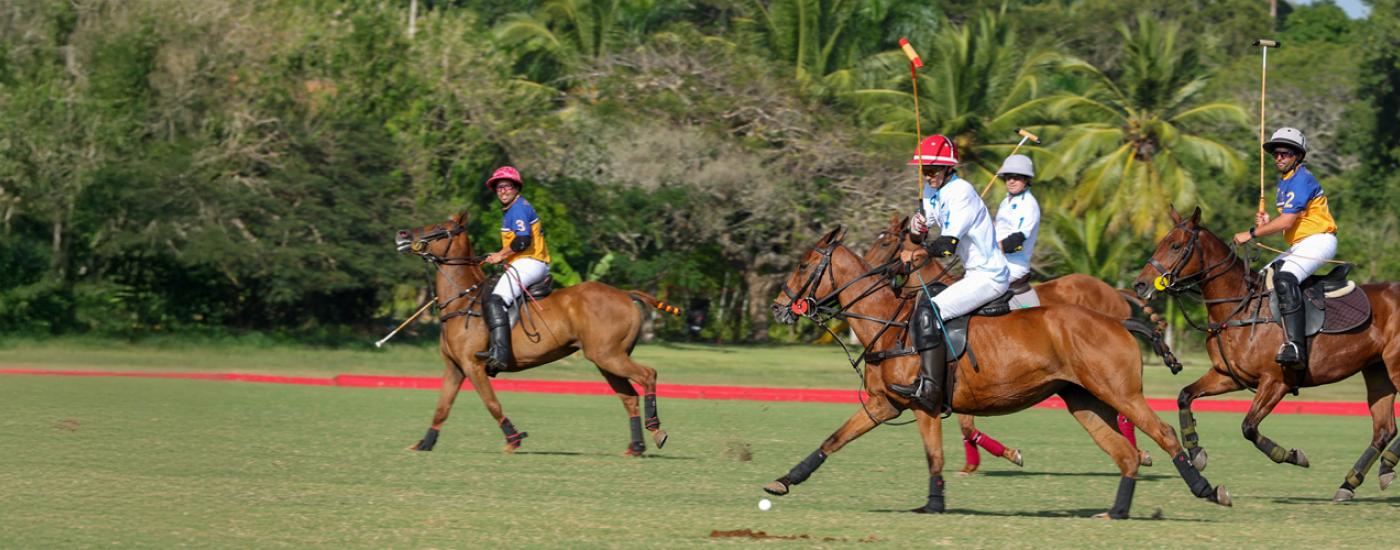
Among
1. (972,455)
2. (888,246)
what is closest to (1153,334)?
(888,246)

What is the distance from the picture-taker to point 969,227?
876 cm

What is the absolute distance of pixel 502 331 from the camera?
39.5 feet

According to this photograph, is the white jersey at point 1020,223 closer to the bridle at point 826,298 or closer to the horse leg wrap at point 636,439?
the bridle at point 826,298

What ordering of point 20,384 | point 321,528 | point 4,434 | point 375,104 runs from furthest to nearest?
1. point 375,104
2. point 20,384
3. point 4,434
4. point 321,528

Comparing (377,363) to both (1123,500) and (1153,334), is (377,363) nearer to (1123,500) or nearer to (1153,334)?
(1153,334)

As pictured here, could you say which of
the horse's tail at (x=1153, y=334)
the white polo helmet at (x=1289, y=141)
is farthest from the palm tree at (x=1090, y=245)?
the horse's tail at (x=1153, y=334)

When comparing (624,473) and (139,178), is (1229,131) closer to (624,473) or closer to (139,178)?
(139,178)

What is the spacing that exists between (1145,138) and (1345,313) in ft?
80.0

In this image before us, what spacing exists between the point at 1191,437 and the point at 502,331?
484 centimetres

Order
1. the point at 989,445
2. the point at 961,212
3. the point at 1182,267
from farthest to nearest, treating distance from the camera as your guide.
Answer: the point at 989,445 < the point at 1182,267 < the point at 961,212

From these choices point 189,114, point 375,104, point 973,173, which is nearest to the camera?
point 189,114

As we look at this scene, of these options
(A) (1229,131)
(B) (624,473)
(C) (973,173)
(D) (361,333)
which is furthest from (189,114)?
(A) (1229,131)

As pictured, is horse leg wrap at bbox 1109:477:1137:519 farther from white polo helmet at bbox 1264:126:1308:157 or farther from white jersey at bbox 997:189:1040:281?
white polo helmet at bbox 1264:126:1308:157

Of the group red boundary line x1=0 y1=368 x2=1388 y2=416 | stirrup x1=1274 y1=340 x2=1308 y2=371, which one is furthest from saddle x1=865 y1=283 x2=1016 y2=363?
red boundary line x1=0 y1=368 x2=1388 y2=416
